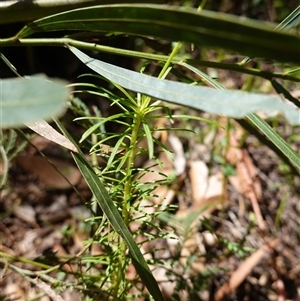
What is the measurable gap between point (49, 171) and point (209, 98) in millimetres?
946

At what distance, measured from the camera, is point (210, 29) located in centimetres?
44

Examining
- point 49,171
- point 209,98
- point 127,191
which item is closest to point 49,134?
point 127,191

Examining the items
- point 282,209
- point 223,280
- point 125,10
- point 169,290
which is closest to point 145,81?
point 125,10

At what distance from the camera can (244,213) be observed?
1.42 metres

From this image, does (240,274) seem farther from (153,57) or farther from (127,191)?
(153,57)

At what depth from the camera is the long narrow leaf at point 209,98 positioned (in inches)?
19.3

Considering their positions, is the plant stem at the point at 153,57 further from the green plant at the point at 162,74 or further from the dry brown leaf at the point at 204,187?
the dry brown leaf at the point at 204,187

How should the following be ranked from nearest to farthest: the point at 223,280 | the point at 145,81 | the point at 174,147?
the point at 145,81 → the point at 223,280 → the point at 174,147

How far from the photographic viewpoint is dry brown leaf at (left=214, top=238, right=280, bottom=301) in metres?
1.23

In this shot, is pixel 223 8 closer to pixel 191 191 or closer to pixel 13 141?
pixel 191 191

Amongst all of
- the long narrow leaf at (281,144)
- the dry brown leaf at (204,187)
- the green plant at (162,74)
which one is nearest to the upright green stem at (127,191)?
the green plant at (162,74)

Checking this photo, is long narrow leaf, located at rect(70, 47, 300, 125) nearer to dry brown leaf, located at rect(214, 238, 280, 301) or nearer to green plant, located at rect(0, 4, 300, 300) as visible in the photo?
green plant, located at rect(0, 4, 300, 300)

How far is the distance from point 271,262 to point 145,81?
85 centimetres

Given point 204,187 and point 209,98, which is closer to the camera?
point 209,98
